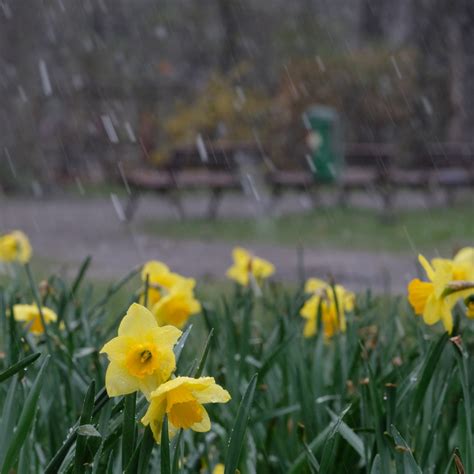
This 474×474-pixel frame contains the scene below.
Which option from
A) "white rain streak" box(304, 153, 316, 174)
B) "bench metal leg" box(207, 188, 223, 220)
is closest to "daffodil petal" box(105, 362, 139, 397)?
"bench metal leg" box(207, 188, 223, 220)

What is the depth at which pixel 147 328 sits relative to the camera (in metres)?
1.11

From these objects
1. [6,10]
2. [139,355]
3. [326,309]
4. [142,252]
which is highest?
[6,10]

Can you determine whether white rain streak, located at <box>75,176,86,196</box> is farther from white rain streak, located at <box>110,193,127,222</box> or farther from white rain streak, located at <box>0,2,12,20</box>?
white rain streak, located at <box>0,2,12,20</box>

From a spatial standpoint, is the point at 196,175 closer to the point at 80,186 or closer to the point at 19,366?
the point at 80,186

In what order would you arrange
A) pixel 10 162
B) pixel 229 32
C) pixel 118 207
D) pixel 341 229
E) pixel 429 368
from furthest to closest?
1. pixel 229 32
2. pixel 10 162
3. pixel 118 207
4. pixel 341 229
5. pixel 429 368

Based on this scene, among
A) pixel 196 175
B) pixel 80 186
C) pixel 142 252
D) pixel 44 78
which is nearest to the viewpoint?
pixel 142 252

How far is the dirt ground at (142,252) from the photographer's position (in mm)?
6953

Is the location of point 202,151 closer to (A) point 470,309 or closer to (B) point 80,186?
(B) point 80,186

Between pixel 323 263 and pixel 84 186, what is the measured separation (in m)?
8.87

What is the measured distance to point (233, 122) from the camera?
14977mm

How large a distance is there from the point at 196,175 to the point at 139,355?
11.0 m

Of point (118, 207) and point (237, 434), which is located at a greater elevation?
point (118, 207)

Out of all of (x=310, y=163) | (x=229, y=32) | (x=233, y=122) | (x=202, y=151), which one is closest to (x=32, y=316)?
(x=202, y=151)

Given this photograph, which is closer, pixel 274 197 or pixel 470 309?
pixel 470 309
